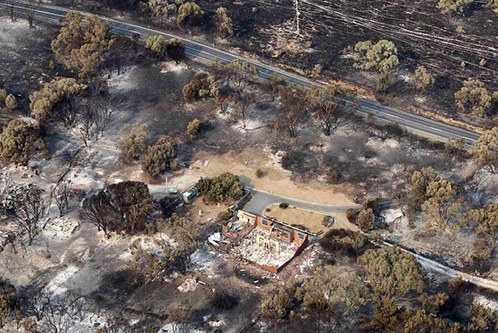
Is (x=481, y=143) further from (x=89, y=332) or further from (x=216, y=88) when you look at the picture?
(x=89, y=332)

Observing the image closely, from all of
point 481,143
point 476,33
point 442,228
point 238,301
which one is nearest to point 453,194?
point 442,228

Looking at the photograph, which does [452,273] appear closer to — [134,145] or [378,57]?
[134,145]

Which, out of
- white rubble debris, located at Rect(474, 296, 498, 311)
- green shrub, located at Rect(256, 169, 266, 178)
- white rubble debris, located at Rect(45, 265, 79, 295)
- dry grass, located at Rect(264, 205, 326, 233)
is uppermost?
green shrub, located at Rect(256, 169, 266, 178)

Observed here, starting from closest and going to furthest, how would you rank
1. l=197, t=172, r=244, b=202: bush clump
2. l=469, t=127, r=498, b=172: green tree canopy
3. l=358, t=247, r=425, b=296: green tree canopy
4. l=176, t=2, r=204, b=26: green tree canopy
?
l=358, t=247, r=425, b=296: green tree canopy, l=197, t=172, r=244, b=202: bush clump, l=469, t=127, r=498, b=172: green tree canopy, l=176, t=2, r=204, b=26: green tree canopy

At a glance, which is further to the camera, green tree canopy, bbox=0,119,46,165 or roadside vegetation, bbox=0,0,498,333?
green tree canopy, bbox=0,119,46,165

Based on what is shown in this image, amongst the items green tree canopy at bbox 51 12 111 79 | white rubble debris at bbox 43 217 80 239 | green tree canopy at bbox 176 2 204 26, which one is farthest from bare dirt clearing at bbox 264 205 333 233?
green tree canopy at bbox 176 2 204 26

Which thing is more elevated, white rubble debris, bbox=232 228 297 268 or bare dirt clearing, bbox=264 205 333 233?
bare dirt clearing, bbox=264 205 333 233

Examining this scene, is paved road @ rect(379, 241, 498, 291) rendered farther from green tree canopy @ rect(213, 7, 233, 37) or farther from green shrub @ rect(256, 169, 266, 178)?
green tree canopy @ rect(213, 7, 233, 37)

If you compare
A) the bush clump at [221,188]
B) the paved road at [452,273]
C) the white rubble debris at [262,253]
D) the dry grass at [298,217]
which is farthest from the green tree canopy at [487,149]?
the bush clump at [221,188]
